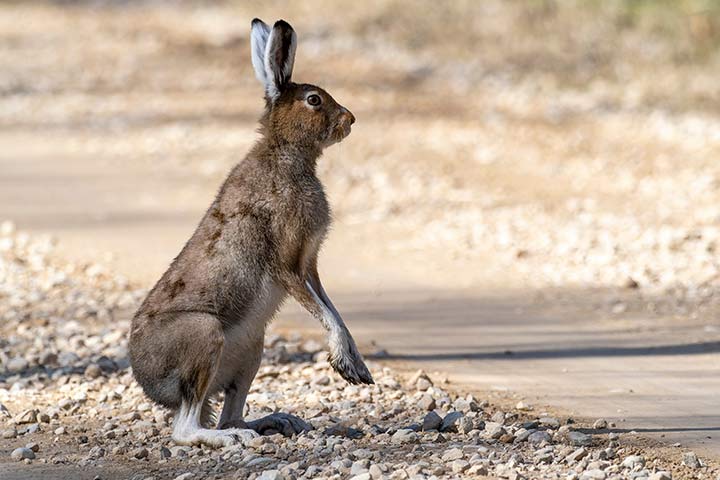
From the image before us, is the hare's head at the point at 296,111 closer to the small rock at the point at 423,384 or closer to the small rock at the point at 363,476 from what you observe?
the small rock at the point at 423,384

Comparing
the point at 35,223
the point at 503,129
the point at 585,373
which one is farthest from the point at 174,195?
the point at 585,373

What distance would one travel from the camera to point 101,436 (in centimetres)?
683

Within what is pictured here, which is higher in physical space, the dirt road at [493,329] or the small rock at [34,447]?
the dirt road at [493,329]

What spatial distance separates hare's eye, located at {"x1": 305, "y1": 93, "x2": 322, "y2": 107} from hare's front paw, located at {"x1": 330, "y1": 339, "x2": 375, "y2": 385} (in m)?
1.26

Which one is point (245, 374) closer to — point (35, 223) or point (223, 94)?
point (35, 223)

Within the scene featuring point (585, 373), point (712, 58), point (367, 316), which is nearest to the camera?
point (585, 373)

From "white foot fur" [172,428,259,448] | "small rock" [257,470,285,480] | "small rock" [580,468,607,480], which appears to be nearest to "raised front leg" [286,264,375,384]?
"white foot fur" [172,428,259,448]

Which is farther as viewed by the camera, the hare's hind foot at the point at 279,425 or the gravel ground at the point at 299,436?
the hare's hind foot at the point at 279,425

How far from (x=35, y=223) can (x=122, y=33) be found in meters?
12.6

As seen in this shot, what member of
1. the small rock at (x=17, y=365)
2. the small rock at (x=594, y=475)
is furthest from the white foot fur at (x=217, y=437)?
the small rock at (x=17, y=365)

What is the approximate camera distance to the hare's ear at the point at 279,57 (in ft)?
21.3

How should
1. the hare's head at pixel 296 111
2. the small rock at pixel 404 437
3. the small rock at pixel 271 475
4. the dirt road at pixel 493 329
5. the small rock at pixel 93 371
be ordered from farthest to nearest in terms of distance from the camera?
the small rock at pixel 93 371 < the dirt road at pixel 493 329 < the hare's head at pixel 296 111 < the small rock at pixel 404 437 < the small rock at pixel 271 475

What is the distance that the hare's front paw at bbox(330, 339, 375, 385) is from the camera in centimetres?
641

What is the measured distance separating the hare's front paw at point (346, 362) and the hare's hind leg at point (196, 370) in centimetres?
53
